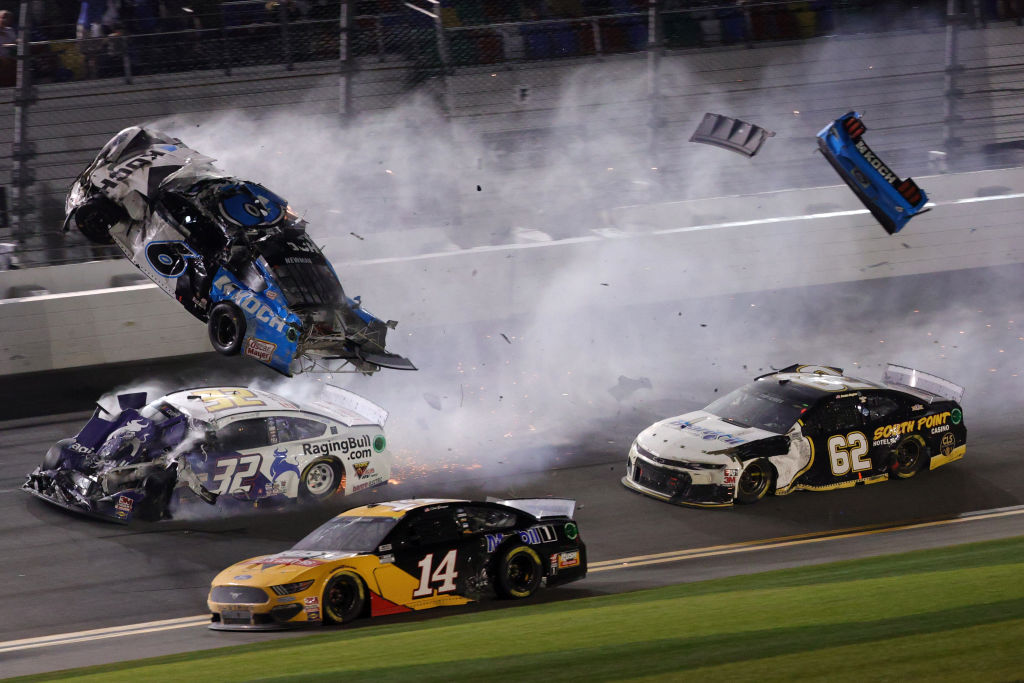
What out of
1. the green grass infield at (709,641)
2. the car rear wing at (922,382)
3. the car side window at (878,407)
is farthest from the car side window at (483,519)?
the car rear wing at (922,382)

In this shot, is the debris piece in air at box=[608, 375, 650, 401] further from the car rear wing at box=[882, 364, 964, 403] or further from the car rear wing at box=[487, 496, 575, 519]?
the car rear wing at box=[487, 496, 575, 519]

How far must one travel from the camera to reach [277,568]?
9.35 metres

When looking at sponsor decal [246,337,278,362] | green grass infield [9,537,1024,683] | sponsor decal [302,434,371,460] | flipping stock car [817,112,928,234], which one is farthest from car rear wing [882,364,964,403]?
sponsor decal [246,337,278,362]

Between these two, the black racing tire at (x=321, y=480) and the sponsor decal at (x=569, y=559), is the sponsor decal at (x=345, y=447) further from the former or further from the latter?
the sponsor decal at (x=569, y=559)

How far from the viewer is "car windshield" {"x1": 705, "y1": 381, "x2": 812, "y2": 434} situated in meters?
12.8

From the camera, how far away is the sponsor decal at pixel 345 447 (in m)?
12.2

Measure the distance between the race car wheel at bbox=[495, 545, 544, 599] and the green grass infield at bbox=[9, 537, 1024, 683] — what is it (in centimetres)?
70

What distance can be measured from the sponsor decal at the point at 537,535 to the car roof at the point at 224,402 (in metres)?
3.33

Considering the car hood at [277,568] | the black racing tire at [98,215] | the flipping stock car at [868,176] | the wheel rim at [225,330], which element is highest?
the black racing tire at [98,215]

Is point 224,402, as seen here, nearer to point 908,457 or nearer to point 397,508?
point 397,508

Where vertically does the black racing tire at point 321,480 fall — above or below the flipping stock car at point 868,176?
below

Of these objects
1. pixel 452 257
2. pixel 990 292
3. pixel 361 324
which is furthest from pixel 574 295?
pixel 990 292

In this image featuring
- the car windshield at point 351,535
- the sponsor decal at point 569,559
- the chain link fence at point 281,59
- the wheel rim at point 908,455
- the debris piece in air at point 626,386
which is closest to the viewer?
the car windshield at point 351,535

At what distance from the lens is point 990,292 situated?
19812 millimetres
